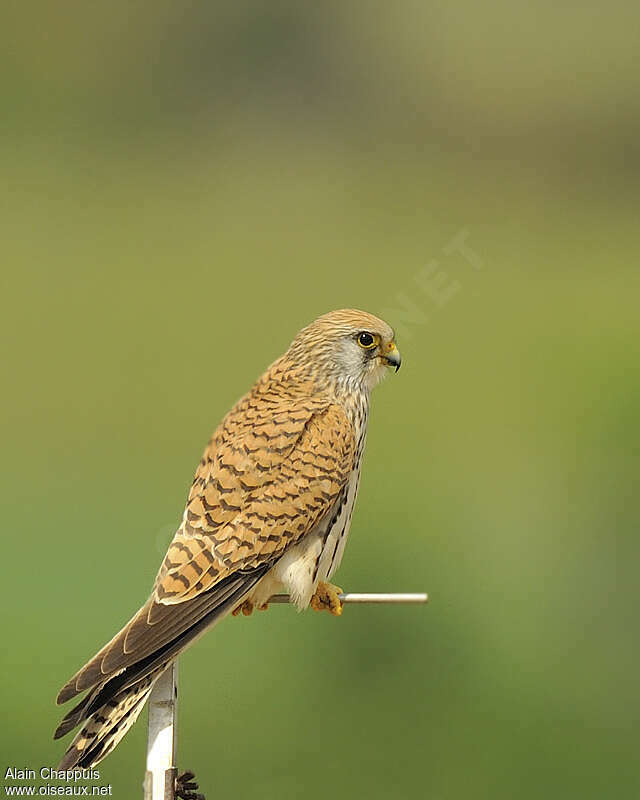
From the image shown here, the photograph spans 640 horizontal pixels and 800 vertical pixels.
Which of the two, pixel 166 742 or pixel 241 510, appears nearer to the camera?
pixel 166 742

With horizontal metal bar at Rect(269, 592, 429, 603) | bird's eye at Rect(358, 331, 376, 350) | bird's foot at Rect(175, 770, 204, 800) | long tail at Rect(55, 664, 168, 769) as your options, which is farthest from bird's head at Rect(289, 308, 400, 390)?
bird's foot at Rect(175, 770, 204, 800)

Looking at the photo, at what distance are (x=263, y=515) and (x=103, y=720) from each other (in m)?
0.54

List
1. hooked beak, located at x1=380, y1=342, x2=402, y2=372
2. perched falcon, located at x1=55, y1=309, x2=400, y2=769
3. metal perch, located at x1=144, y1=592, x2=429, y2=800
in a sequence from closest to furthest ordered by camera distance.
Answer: metal perch, located at x1=144, y1=592, x2=429, y2=800 < perched falcon, located at x1=55, y1=309, x2=400, y2=769 < hooked beak, located at x1=380, y1=342, x2=402, y2=372

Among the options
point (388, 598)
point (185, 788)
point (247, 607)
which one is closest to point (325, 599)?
point (247, 607)

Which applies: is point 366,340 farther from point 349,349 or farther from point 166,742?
point 166,742

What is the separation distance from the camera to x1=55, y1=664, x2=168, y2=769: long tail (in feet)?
5.91

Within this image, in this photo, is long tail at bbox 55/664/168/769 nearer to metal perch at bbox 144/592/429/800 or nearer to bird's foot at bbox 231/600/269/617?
metal perch at bbox 144/592/429/800

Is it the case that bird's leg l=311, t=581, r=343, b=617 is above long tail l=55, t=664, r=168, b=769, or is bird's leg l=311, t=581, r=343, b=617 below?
above

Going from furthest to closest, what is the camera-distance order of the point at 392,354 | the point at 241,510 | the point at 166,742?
the point at 392,354 → the point at 241,510 → the point at 166,742

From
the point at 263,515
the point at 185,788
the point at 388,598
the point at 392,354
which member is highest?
the point at 392,354

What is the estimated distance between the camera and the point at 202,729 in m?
4.79

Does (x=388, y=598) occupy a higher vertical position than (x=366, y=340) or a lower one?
lower

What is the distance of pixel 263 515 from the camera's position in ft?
7.47

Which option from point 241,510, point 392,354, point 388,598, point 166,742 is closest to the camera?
point 166,742
